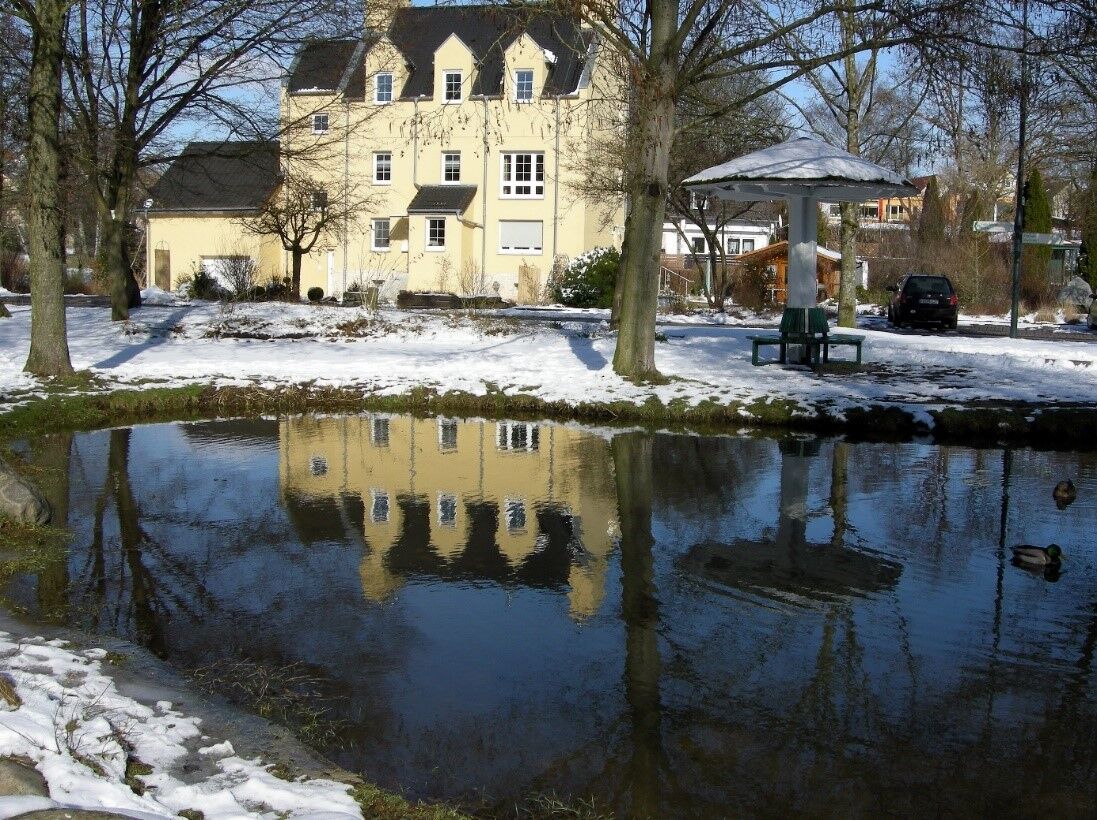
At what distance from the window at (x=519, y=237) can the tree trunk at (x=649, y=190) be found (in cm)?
3042

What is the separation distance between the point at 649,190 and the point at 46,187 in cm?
864

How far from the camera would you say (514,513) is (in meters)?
10.5

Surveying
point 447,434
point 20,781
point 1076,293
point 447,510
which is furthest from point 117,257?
point 1076,293

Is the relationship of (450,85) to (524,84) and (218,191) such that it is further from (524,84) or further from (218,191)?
(218,191)

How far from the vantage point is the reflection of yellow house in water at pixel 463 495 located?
8.70 metres

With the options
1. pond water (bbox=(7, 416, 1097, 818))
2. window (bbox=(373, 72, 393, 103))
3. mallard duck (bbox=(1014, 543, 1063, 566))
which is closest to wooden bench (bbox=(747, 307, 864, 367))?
pond water (bbox=(7, 416, 1097, 818))

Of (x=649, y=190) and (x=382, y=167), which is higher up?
(x=382, y=167)

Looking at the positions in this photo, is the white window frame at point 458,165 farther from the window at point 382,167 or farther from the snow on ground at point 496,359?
the snow on ground at point 496,359

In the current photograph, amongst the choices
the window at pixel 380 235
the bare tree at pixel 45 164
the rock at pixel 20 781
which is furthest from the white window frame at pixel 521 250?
the rock at pixel 20 781

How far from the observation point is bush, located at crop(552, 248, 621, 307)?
39.1 meters

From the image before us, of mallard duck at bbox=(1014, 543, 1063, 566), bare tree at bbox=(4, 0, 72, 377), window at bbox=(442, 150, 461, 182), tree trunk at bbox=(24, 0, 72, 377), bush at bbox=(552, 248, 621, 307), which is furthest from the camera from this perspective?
window at bbox=(442, 150, 461, 182)

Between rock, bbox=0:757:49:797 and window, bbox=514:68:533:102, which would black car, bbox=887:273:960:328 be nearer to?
window, bbox=514:68:533:102

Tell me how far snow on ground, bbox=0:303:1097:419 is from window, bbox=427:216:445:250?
2053 centimetres

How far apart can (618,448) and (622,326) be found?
3.93m
